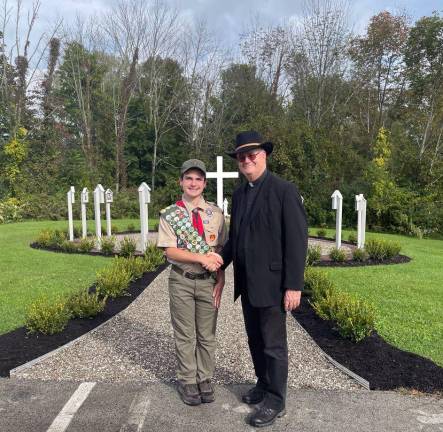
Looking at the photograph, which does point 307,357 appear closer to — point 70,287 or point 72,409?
point 72,409

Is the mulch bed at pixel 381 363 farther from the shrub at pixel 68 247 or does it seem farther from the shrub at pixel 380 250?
the shrub at pixel 68 247

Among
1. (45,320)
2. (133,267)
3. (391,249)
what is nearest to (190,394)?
(45,320)

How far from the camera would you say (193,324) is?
3.20 m

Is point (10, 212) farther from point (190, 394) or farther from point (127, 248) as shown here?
point (190, 394)

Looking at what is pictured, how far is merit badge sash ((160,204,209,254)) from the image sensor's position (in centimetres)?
312

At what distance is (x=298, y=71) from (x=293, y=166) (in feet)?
30.6

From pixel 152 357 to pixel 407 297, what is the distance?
416 cm

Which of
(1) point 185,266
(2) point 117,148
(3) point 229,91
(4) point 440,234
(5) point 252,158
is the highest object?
(3) point 229,91

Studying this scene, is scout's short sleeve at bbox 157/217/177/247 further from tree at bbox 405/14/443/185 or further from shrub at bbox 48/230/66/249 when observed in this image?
tree at bbox 405/14/443/185

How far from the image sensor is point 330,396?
10.7 feet

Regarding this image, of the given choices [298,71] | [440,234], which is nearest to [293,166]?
[440,234]

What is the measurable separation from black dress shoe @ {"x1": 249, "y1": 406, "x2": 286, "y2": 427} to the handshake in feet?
3.25

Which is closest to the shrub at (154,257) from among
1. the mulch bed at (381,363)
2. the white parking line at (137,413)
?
the mulch bed at (381,363)

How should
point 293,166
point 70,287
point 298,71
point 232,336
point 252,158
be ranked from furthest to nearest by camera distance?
point 298,71 < point 293,166 < point 70,287 < point 232,336 < point 252,158
